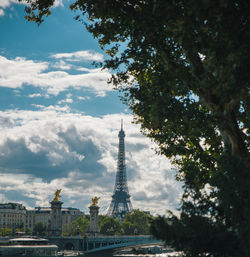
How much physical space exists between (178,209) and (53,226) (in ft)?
285

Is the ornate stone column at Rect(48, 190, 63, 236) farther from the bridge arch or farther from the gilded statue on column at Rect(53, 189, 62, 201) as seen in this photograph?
the bridge arch

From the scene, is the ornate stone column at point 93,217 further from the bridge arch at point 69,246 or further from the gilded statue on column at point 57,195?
the bridge arch at point 69,246

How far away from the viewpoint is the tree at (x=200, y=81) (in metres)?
11.9

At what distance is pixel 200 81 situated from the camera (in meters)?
12.9

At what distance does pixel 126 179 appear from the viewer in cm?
15538

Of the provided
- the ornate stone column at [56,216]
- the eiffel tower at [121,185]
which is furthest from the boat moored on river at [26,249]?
the eiffel tower at [121,185]

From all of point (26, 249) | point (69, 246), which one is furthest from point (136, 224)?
point (26, 249)

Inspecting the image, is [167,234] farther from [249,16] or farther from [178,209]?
[249,16]

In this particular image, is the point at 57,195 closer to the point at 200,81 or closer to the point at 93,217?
the point at 93,217

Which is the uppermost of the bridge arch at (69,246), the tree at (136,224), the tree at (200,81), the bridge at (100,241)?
the tree at (200,81)

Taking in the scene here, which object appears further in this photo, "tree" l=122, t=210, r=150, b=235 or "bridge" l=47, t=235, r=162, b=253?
"tree" l=122, t=210, r=150, b=235

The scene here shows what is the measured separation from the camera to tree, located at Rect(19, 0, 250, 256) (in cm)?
1193

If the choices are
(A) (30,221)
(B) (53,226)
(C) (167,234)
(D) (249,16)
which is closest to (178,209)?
(C) (167,234)

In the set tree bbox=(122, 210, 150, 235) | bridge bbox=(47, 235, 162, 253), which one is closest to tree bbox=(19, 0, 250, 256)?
bridge bbox=(47, 235, 162, 253)
